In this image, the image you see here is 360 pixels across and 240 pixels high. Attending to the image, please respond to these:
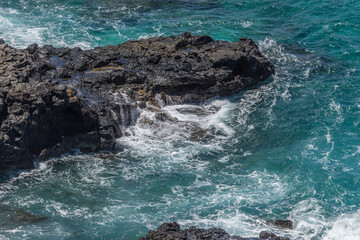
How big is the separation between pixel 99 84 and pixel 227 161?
34.5ft

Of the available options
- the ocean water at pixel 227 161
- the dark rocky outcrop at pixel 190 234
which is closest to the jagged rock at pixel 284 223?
the ocean water at pixel 227 161

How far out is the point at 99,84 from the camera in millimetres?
36062

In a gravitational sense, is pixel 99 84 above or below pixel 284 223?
above

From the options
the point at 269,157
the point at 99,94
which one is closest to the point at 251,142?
the point at 269,157

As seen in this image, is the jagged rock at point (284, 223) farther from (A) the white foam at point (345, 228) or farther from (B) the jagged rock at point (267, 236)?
(B) the jagged rock at point (267, 236)

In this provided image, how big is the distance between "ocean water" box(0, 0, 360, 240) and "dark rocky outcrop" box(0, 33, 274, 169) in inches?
42.8

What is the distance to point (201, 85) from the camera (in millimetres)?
38531

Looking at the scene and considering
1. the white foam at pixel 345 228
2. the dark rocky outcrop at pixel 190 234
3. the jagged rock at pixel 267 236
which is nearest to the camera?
the dark rocky outcrop at pixel 190 234

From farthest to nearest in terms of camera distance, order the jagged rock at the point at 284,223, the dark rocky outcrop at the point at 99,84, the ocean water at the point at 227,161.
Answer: the dark rocky outcrop at the point at 99,84
the ocean water at the point at 227,161
the jagged rock at the point at 284,223

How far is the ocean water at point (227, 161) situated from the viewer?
27.5m

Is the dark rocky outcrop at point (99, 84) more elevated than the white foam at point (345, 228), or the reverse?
the dark rocky outcrop at point (99, 84)

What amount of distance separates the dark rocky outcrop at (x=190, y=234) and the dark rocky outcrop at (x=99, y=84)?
34.1ft

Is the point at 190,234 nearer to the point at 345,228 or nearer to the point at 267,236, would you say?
the point at 267,236

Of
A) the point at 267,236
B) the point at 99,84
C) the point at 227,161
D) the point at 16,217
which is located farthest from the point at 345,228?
the point at 99,84
